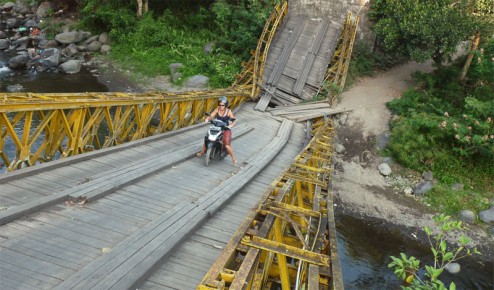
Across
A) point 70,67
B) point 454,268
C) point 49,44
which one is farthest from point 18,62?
point 454,268

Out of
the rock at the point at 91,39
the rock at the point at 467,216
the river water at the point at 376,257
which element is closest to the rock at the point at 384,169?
the rock at the point at 467,216

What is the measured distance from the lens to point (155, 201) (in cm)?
751

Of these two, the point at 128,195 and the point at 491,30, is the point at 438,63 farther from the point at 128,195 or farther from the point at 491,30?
the point at 128,195

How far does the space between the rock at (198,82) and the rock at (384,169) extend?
11.1 m

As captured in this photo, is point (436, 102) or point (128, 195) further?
point (436, 102)

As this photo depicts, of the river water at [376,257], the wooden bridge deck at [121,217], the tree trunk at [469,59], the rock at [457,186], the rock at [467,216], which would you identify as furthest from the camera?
the tree trunk at [469,59]

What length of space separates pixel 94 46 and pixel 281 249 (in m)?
27.0

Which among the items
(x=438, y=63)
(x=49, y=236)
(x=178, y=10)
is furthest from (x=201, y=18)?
(x=49, y=236)

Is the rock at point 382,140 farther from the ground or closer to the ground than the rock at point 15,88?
farther from the ground

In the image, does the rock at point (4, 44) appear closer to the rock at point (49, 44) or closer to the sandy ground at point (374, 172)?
the rock at point (49, 44)

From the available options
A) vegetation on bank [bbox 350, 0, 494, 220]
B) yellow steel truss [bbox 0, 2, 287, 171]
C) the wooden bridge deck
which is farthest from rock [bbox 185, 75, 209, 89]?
the wooden bridge deck

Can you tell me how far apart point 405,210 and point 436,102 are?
6.73 metres

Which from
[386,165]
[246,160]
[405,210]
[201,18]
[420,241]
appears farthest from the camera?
[201,18]

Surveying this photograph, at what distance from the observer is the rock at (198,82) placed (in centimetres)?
2331
